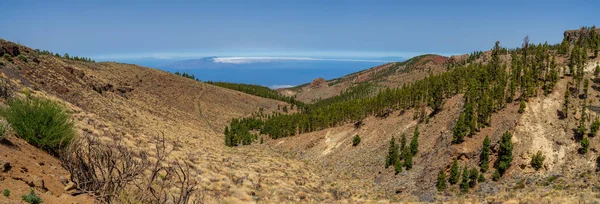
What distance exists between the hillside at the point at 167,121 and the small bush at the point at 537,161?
17.5 m

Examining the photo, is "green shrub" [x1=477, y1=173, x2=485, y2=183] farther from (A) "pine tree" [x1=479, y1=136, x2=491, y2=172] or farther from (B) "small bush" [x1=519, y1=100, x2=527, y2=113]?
(B) "small bush" [x1=519, y1=100, x2=527, y2=113]

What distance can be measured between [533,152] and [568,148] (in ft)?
10.4

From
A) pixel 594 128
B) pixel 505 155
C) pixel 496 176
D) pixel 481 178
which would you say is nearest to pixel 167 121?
pixel 481 178

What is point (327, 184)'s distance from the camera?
1352 inches

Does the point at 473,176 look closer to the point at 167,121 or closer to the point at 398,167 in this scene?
the point at 398,167

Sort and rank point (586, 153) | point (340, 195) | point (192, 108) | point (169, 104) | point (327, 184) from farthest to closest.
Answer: point (192, 108) → point (169, 104) → point (327, 184) → point (340, 195) → point (586, 153)

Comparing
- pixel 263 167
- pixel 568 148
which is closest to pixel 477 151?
pixel 568 148

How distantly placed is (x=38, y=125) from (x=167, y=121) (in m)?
55.5

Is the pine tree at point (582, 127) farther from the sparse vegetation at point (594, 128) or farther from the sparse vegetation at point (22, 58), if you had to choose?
the sparse vegetation at point (22, 58)

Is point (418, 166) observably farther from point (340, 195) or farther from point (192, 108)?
point (192, 108)

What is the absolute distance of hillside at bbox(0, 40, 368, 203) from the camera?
74.4 ft

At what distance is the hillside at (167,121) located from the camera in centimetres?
2269

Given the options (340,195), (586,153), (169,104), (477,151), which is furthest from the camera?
(169,104)

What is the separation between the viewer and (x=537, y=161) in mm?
27453
